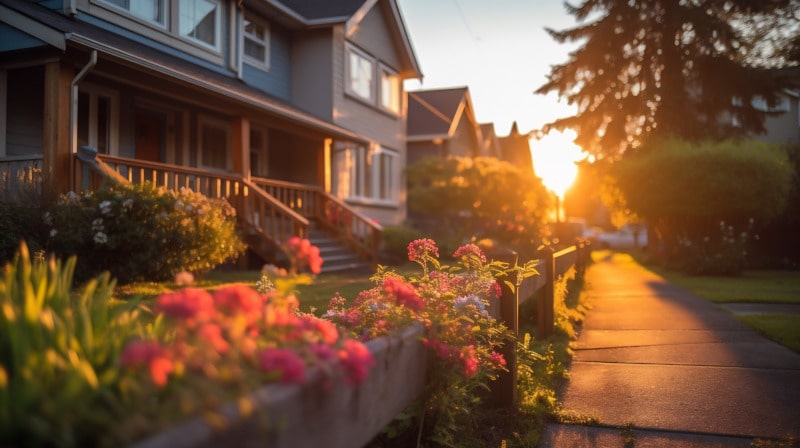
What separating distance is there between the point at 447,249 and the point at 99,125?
9638 millimetres

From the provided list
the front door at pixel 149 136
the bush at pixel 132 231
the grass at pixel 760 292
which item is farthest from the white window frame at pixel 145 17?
the grass at pixel 760 292

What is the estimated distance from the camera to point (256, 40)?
17.0 meters

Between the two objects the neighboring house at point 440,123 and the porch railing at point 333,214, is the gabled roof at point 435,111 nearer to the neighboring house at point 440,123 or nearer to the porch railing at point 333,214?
the neighboring house at point 440,123

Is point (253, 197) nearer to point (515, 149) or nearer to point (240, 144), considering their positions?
point (240, 144)

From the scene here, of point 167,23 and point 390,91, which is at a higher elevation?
point 390,91

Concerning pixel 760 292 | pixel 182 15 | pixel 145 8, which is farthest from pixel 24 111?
pixel 760 292

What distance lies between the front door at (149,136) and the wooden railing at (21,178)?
131 inches

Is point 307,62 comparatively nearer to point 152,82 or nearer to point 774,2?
point 152,82

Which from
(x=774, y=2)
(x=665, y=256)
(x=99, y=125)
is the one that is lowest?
(x=665, y=256)

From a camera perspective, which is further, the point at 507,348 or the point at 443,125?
the point at 443,125

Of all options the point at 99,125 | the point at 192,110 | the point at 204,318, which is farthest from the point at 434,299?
the point at 192,110

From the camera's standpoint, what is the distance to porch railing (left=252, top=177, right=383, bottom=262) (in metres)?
15.5

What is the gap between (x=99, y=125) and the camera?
1266 cm

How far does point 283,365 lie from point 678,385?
4.48 m
